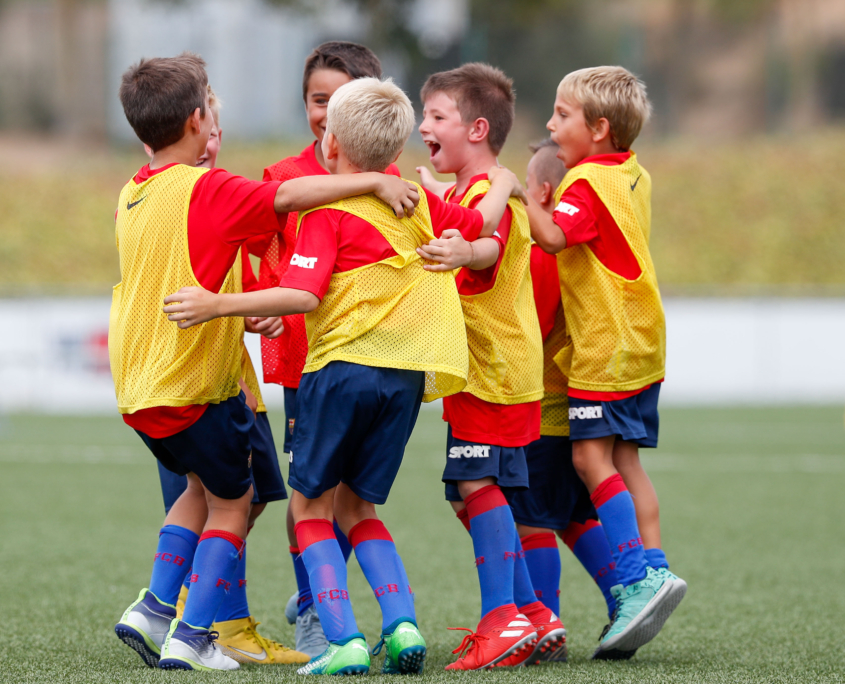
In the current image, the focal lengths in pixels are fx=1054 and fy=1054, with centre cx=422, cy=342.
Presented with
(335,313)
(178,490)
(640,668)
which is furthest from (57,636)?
(640,668)

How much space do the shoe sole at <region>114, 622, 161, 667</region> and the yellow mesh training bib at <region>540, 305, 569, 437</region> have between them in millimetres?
1409

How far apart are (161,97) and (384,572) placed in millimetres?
1410

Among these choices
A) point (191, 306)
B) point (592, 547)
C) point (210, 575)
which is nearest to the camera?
point (191, 306)

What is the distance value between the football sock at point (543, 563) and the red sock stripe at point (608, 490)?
1.06ft

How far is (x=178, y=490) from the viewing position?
3473 mm

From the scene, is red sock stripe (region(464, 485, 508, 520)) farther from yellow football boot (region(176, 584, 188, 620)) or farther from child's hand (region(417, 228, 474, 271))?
yellow football boot (region(176, 584, 188, 620))

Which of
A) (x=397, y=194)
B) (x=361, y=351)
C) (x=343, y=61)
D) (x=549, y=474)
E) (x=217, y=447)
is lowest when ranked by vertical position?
(x=549, y=474)

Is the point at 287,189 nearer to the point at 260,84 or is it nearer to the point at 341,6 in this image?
the point at 260,84

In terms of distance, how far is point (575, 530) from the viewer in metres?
3.67

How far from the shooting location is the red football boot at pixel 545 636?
3.00 metres

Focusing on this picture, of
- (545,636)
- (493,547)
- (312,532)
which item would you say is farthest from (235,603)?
(545,636)

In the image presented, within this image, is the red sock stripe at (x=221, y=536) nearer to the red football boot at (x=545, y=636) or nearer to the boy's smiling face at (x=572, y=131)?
the red football boot at (x=545, y=636)

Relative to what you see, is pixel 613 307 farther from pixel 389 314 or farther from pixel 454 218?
pixel 389 314

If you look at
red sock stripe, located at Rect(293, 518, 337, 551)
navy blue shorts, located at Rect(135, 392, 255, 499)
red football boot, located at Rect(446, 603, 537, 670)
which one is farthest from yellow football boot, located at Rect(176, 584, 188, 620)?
red football boot, located at Rect(446, 603, 537, 670)
